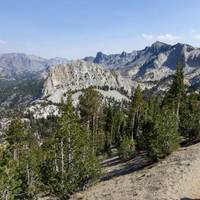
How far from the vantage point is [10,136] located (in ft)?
230

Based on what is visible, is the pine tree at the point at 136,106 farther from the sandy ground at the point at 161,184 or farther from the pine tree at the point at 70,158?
the pine tree at the point at 70,158

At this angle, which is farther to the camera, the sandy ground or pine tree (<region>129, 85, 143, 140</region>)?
pine tree (<region>129, 85, 143, 140</region>)

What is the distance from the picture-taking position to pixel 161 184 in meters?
38.6

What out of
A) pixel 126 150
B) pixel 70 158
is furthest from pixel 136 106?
pixel 70 158

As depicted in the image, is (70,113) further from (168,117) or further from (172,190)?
(172,190)

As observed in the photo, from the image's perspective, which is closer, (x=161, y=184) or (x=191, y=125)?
(x=161, y=184)

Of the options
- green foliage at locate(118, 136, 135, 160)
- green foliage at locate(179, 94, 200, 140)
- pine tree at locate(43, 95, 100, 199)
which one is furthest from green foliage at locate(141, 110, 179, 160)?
green foliage at locate(118, 136, 135, 160)

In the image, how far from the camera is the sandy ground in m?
36.1

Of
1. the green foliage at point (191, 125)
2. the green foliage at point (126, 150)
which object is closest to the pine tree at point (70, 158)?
the green foliage at point (126, 150)

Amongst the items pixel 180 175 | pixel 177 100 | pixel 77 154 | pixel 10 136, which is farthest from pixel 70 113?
pixel 177 100

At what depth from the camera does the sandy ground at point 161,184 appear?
3609 centimetres

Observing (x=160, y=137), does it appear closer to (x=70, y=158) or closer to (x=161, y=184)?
(x=70, y=158)

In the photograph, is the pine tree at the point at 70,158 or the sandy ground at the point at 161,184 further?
the pine tree at the point at 70,158

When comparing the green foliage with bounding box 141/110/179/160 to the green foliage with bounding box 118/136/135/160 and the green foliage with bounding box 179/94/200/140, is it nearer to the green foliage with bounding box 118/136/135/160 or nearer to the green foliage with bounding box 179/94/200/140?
the green foliage with bounding box 179/94/200/140
